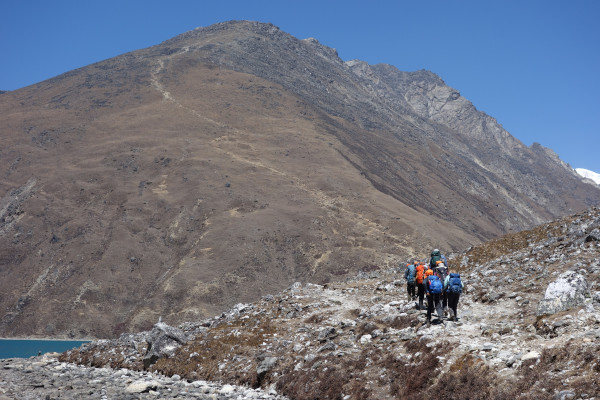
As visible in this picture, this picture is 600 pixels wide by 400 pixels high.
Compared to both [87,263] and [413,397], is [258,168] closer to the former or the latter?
[87,263]

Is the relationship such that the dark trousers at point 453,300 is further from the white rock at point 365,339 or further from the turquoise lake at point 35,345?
the turquoise lake at point 35,345

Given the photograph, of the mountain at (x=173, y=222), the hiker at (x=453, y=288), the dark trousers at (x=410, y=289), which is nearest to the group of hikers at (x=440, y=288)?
the hiker at (x=453, y=288)

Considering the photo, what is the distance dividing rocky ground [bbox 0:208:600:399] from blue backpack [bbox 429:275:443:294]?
1407 millimetres

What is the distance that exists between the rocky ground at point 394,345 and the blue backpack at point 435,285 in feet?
4.62

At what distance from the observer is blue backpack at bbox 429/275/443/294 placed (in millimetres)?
21172

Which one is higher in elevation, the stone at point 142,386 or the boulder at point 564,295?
the boulder at point 564,295

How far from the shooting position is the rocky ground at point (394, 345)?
15.4 metres

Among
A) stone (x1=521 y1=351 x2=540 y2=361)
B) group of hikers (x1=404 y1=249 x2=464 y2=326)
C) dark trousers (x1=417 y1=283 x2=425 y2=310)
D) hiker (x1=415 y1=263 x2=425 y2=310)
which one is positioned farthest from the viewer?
dark trousers (x1=417 y1=283 x2=425 y2=310)

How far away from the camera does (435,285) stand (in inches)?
834

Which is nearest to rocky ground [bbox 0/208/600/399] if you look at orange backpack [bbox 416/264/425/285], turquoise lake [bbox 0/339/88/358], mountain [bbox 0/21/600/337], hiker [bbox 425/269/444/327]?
hiker [bbox 425/269/444/327]

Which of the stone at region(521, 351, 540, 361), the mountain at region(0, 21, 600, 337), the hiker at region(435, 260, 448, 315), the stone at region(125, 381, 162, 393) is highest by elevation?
the mountain at region(0, 21, 600, 337)

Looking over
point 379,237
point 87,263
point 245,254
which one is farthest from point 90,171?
point 379,237

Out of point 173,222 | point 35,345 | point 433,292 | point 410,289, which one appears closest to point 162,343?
point 410,289

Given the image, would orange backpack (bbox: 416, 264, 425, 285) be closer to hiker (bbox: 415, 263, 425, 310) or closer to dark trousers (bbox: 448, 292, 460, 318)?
hiker (bbox: 415, 263, 425, 310)
